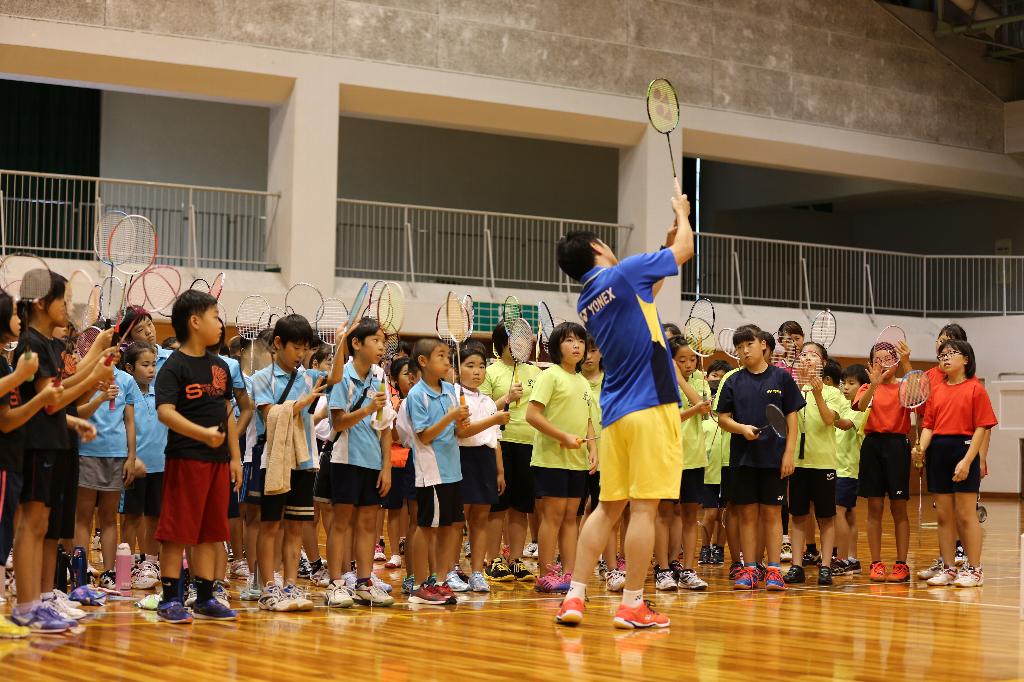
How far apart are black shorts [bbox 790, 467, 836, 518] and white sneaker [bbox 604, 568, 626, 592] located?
154 centimetres

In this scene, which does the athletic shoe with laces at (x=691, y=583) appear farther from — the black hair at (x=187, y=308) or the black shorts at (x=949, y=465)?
the black hair at (x=187, y=308)

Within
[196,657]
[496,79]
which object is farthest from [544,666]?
[496,79]

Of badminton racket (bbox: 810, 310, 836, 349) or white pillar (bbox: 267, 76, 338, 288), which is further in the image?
white pillar (bbox: 267, 76, 338, 288)

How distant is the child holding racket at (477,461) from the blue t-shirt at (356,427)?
0.67 metres

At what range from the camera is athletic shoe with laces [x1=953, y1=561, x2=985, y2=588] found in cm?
842

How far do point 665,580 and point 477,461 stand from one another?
155 centimetres

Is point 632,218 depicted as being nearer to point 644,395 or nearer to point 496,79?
point 496,79

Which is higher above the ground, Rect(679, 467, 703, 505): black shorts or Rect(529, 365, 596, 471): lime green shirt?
Rect(529, 365, 596, 471): lime green shirt

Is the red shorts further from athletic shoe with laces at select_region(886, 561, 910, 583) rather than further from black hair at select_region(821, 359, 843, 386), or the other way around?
black hair at select_region(821, 359, 843, 386)

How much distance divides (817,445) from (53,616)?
5.52m

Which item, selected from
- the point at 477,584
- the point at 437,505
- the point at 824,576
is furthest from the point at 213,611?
the point at 824,576

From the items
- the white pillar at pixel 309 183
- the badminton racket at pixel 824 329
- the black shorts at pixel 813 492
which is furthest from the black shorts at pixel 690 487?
the white pillar at pixel 309 183

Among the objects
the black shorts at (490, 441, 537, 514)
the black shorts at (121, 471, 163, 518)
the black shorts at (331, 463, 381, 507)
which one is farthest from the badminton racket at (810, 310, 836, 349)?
the black shorts at (121, 471, 163, 518)

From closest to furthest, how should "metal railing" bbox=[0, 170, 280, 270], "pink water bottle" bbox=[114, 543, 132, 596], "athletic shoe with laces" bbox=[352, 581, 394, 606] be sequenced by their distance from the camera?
1. "athletic shoe with laces" bbox=[352, 581, 394, 606]
2. "pink water bottle" bbox=[114, 543, 132, 596]
3. "metal railing" bbox=[0, 170, 280, 270]
